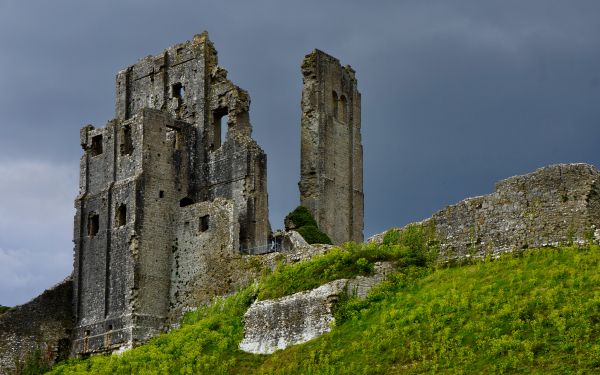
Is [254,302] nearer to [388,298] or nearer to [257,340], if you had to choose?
[257,340]

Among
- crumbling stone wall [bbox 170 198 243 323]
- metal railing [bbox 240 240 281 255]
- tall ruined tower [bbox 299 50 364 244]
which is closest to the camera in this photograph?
crumbling stone wall [bbox 170 198 243 323]

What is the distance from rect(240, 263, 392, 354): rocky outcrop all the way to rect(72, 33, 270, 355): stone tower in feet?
25.5

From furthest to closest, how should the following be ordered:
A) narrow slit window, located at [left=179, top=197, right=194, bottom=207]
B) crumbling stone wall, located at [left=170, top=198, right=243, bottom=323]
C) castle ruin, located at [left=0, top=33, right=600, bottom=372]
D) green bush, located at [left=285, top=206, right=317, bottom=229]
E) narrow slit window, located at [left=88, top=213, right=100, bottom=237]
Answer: green bush, located at [left=285, top=206, right=317, bottom=229] < narrow slit window, located at [left=88, top=213, right=100, bottom=237] < narrow slit window, located at [left=179, top=197, right=194, bottom=207] < castle ruin, located at [left=0, top=33, right=600, bottom=372] < crumbling stone wall, located at [left=170, top=198, right=243, bottom=323]

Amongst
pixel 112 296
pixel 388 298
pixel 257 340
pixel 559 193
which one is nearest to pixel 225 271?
pixel 112 296

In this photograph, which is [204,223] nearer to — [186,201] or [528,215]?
[186,201]

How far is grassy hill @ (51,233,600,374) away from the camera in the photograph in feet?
82.1

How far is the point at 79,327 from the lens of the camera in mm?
43812

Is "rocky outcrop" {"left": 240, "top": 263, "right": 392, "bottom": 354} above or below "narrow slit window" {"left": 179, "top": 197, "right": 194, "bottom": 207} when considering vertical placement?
below

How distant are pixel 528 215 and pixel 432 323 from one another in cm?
475

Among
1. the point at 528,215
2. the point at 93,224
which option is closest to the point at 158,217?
the point at 93,224

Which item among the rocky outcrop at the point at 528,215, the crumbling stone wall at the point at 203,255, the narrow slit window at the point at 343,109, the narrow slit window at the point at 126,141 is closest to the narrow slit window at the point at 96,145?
the narrow slit window at the point at 126,141

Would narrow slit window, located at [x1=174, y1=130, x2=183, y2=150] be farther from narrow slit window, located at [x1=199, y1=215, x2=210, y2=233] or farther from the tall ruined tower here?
the tall ruined tower

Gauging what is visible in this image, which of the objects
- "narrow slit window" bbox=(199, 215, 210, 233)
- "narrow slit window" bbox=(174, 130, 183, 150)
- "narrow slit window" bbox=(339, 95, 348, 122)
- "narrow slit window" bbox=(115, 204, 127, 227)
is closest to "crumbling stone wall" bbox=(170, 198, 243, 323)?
"narrow slit window" bbox=(199, 215, 210, 233)

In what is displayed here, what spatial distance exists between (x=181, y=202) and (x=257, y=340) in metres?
12.7
